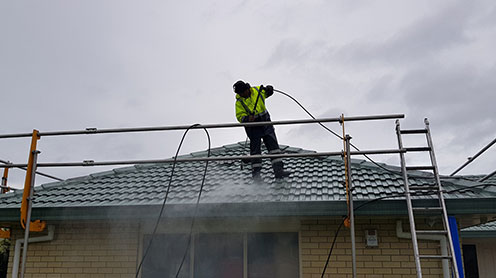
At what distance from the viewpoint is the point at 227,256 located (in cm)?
670

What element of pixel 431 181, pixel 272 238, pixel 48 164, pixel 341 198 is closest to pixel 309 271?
pixel 272 238

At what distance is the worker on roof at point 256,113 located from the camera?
22.5 feet

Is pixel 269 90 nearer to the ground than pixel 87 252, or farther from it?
farther from it

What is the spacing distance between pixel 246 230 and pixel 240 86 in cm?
209

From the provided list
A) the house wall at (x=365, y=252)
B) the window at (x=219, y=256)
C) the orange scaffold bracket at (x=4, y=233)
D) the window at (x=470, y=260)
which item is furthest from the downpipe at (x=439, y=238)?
the window at (x=470, y=260)

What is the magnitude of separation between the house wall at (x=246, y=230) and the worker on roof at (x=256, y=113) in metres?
0.96

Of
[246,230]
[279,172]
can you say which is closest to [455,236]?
[279,172]

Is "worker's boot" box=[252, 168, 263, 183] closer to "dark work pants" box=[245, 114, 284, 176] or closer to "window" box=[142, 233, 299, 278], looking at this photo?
"dark work pants" box=[245, 114, 284, 176]

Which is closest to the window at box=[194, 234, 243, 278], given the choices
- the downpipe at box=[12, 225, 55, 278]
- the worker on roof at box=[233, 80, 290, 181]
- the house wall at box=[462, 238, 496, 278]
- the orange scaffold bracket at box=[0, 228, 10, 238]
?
the worker on roof at box=[233, 80, 290, 181]

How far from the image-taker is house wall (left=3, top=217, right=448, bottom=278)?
245 inches

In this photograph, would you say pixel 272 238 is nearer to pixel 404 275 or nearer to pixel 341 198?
pixel 341 198

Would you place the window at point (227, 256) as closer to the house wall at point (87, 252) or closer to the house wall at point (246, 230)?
the house wall at point (246, 230)

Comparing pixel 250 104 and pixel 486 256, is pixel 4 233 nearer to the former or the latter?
pixel 250 104

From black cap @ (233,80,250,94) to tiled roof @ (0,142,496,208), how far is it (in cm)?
135
